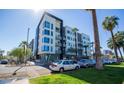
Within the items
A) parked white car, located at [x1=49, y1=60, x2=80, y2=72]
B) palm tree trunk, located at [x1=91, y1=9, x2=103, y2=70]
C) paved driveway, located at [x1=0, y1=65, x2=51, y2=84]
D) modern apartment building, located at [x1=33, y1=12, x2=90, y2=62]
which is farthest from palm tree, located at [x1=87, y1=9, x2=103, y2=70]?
modern apartment building, located at [x1=33, y1=12, x2=90, y2=62]

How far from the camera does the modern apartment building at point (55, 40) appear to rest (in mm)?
32469

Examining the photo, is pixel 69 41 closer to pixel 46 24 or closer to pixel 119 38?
pixel 46 24

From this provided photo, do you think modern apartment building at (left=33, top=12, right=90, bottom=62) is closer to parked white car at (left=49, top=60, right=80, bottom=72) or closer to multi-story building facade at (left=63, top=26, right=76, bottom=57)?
multi-story building facade at (left=63, top=26, right=76, bottom=57)

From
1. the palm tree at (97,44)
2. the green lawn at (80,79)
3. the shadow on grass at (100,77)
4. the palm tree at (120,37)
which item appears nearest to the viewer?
the green lawn at (80,79)

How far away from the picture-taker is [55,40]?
36.6 metres

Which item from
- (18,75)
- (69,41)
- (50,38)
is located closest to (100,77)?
(18,75)

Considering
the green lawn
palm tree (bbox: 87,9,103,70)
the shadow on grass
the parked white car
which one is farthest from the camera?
the parked white car

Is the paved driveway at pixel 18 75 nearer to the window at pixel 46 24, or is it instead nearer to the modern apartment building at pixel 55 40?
the modern apartment building at pixel 55 40

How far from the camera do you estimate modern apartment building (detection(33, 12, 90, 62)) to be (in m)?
32.5

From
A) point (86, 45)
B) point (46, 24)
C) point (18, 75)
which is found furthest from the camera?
point (86, 45)

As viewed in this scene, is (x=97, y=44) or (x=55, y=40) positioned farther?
(x=55, y=40)

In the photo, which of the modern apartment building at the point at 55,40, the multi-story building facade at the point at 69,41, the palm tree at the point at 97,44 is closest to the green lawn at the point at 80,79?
the palm tree at the point at 97,44
